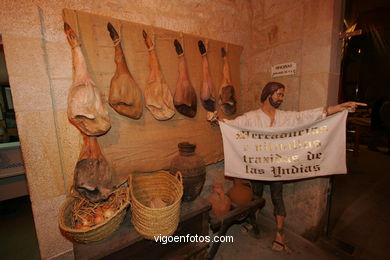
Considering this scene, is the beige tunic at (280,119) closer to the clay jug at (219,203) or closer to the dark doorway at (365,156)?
the clay jug at (219,203)

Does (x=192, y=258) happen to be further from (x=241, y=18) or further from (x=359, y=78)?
(x=359, y=78)

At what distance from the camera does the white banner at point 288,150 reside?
1.58m

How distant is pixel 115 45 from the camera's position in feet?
4.48

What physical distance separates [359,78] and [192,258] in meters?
8.12

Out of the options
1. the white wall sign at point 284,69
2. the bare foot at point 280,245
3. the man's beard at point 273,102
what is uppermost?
the white wall sign at point 284,69

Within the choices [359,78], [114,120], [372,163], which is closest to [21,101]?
[114,120]

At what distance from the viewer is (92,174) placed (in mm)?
1242

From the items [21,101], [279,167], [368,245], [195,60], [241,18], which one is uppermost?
[241,18]

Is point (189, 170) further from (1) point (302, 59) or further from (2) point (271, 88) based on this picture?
(1) point (302, 59)

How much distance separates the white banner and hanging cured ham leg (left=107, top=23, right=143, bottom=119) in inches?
33.4

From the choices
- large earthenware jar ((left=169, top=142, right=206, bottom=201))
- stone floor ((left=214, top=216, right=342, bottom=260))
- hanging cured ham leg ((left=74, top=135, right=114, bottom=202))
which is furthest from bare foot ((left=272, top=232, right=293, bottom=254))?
hanging cured ham leg ((left=74, top=135, right=114, bottom=202))

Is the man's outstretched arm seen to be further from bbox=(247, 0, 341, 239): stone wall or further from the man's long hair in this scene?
the man's long hair

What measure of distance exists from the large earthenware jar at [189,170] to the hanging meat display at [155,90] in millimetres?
394

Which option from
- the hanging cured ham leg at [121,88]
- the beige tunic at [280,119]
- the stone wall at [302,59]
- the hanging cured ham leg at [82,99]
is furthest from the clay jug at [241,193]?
the hanging cured ham leg at [82,99]
